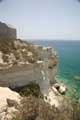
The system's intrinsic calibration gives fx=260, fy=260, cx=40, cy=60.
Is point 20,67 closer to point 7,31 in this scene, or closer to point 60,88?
→ point 7,31

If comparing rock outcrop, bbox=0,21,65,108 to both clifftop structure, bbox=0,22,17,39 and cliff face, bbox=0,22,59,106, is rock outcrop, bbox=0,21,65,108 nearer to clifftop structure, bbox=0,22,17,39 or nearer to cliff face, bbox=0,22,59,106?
cliff face, bbox=0,22,59,106

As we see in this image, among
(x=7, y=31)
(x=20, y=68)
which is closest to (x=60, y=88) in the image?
(x=7, y=31)

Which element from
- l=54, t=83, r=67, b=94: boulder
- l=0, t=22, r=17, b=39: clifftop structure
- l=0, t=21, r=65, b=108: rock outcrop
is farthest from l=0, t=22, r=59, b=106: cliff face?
l=54, t=83, r=67, b=94: boulder

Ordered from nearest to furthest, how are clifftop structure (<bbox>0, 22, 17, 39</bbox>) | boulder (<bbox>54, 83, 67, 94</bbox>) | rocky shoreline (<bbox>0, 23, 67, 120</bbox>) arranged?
rocky shoreline (<bbox>0, 23, 67, 120</bbox>), clifftop structure (<bbox>0, 22, 17, 39</bbox>), boulder (<bbox>54, 83, 67, 94</bbox>)

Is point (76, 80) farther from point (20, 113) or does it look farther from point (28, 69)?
point (20, 113)

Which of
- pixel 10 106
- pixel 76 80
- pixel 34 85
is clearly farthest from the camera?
pixel 76 80

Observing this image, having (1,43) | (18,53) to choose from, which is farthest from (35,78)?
(1,43)

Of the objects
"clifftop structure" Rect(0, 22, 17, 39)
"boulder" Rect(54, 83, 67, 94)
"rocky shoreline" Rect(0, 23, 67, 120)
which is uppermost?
"clifftop structure" Rect(0, 22, 17, 39)

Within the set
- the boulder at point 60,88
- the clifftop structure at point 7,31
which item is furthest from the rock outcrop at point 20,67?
the boulder at point 60,88
